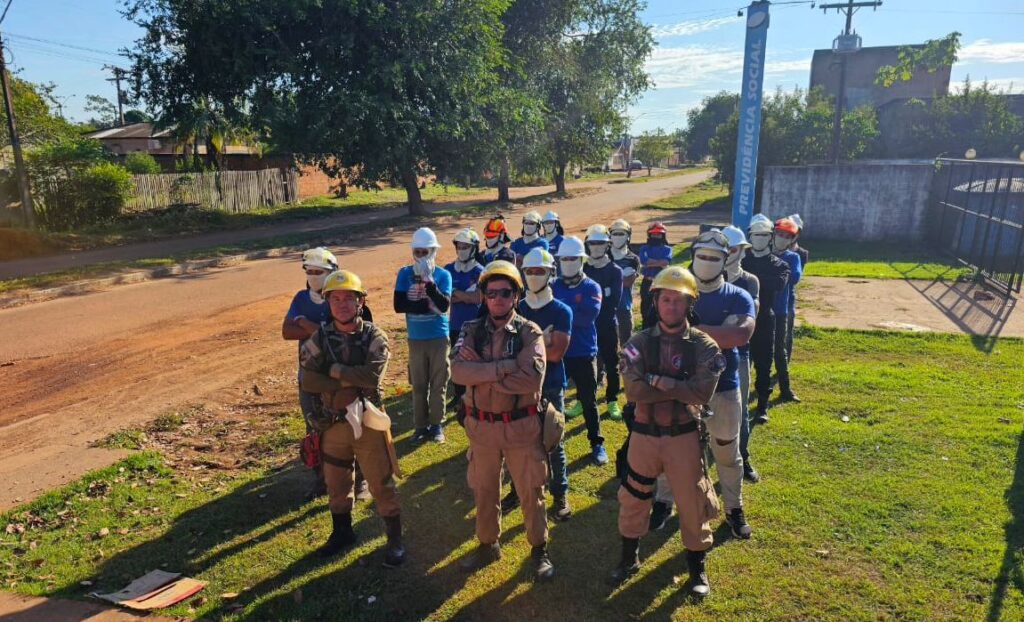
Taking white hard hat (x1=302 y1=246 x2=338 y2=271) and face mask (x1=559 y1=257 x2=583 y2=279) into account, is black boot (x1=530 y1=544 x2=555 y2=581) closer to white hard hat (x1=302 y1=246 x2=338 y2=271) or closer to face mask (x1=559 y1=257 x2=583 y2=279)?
face mask (x1=559 y1=257 x2=583 y2=279)

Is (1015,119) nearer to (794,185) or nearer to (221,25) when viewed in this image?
(794,185)

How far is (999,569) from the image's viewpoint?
4574mm

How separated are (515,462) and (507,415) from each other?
0.34 metres

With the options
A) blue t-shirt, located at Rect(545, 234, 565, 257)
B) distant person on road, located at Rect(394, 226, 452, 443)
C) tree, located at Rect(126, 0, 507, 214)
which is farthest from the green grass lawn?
tree, located at Rect(126, 0, 507, 214)

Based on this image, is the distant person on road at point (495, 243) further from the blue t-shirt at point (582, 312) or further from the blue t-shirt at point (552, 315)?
the blue t-shirt at point (552, 315)

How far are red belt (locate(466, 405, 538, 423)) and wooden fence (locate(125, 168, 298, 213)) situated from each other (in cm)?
2576

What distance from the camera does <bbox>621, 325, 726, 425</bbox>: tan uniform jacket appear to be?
4.04m

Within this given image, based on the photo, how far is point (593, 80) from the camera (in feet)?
124

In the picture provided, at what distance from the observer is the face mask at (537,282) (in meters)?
5.20

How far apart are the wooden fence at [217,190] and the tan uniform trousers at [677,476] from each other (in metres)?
26.5

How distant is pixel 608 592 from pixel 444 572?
3.90ft

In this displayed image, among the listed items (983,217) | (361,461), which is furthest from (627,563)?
(983,217)

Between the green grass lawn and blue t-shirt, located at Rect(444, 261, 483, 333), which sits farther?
blue t-shirt, located at Rect(444, 261, 483, 333)

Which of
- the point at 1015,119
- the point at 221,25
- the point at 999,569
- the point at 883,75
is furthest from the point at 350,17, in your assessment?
the point at 1015,119
